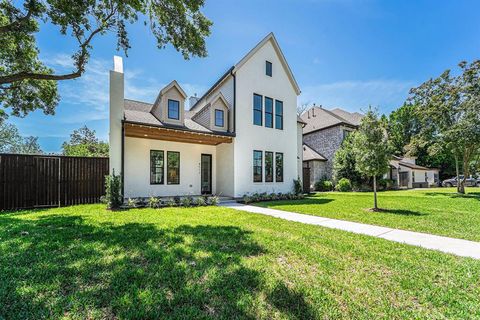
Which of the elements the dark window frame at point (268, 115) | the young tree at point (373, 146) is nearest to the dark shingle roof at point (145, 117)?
the dark window frame at point (268, 115)

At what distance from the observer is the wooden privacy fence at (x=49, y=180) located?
8969mm

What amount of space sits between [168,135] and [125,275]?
30.0 ft

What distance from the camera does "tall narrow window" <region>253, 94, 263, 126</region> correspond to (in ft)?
46.7

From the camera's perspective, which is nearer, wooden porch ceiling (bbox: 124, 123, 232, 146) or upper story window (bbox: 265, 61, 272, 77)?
wooden porch ceiling (bbox: 124, 123, 232, 146)

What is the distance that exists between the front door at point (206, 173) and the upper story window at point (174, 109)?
10.0 ft

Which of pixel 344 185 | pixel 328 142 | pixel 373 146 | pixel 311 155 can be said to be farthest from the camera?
pixel 328 142

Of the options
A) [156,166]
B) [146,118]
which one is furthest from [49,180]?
[146,118]

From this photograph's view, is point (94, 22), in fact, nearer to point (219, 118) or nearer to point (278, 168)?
point (219, 118)

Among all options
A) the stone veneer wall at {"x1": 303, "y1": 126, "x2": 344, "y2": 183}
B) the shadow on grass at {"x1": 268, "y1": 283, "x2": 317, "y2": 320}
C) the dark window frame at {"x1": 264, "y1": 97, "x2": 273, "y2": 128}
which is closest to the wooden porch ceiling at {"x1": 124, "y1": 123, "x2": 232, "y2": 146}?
the dark window frame at {"x1": 264, "y1": 97, "x2": 273, "y2": 128}

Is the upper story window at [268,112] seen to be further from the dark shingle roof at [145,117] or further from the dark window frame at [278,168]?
the dark shingle roof at [145,117]

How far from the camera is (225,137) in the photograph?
1261cm

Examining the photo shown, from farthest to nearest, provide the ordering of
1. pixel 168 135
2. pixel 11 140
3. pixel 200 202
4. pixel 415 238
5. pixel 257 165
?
pixel 11 140 < pixel 257 165 < pixel 168 135 < pixel 200 202 < pixel 415 238

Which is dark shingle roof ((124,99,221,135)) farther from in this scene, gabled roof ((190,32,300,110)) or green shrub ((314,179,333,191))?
green shrub ((314,179,333,191))

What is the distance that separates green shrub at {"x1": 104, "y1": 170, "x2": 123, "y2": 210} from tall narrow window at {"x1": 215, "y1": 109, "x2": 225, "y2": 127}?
6298 millimetres
